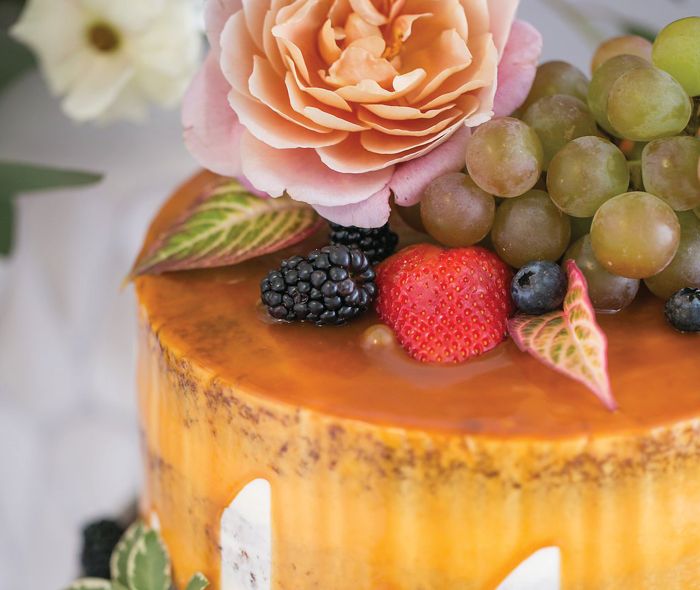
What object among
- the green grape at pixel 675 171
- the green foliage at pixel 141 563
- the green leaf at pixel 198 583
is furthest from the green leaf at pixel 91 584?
the green grape at pixel 675 171

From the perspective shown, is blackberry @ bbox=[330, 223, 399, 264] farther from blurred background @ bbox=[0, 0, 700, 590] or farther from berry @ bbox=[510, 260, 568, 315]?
blurred background @ bbox=[0, 0, 700, 590]

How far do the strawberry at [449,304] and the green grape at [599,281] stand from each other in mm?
56

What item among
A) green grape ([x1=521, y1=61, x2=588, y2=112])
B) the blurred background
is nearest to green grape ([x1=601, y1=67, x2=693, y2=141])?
green grape ([x1=521, y1=61, x2=588, y2=112])

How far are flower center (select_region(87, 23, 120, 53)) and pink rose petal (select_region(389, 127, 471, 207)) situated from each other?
0.57 meters

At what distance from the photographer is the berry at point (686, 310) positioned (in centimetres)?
68

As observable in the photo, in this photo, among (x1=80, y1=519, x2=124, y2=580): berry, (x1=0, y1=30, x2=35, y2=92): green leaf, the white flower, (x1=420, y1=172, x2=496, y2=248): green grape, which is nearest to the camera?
(x1=420, y1=172, x2=496, y2=248): green grape

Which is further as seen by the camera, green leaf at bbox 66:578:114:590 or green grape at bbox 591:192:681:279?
green leaf at bbox 66:578:114:590

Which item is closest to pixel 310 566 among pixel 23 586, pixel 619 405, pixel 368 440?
pixel 368 440

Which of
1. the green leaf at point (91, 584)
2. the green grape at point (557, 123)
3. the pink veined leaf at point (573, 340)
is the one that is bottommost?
the green leaf at point (91, 584)

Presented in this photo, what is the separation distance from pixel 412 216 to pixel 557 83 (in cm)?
16

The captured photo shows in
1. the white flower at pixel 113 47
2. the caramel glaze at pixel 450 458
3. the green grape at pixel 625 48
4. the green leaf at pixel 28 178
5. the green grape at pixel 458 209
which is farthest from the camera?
the green leaf at pixel 28 178

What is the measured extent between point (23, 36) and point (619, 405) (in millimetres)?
875

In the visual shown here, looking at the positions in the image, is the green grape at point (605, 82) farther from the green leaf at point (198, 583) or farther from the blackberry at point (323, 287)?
the green leaf at point (198, 583)

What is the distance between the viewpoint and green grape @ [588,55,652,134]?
0.73m
